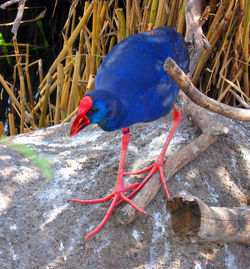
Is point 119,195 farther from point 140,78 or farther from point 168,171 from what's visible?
point 140,78

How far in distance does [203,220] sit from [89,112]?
1.95 feet

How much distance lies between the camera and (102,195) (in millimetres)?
2182

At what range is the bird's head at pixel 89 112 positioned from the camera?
165cm

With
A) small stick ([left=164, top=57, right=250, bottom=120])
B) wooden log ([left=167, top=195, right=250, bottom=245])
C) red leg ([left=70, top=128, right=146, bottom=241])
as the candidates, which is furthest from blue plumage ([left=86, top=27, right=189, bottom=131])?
wooden log ([left=167, top=195, right=250, bottom=245])

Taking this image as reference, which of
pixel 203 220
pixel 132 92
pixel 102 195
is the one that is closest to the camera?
pixel 203 220

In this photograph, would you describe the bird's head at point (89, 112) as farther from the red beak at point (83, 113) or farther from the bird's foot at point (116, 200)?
the bird's foot at point (116, 200)

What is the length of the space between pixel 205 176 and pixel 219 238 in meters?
0.60

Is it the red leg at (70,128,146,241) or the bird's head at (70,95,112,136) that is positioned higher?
the bird's head at (70,95,112,136)

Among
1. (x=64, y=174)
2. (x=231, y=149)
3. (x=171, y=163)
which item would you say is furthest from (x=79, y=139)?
(x=231, y=149)

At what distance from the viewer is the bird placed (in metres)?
1.74

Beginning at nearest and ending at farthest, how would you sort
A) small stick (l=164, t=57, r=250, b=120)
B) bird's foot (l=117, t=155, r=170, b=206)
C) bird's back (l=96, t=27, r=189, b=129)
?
small stick (l=164, t=57, r=250, b=120)
bird's back (l=96, t=27, r=189, b=129)
bird's foot (l=117, t=155, r=170, b=206)

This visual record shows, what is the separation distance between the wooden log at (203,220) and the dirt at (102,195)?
0.24 meters

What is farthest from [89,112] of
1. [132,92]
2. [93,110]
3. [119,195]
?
[119,195]

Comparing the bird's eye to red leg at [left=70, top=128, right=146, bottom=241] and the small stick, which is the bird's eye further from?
red leg at [left=70, top=128, right=146, bottom=241]
